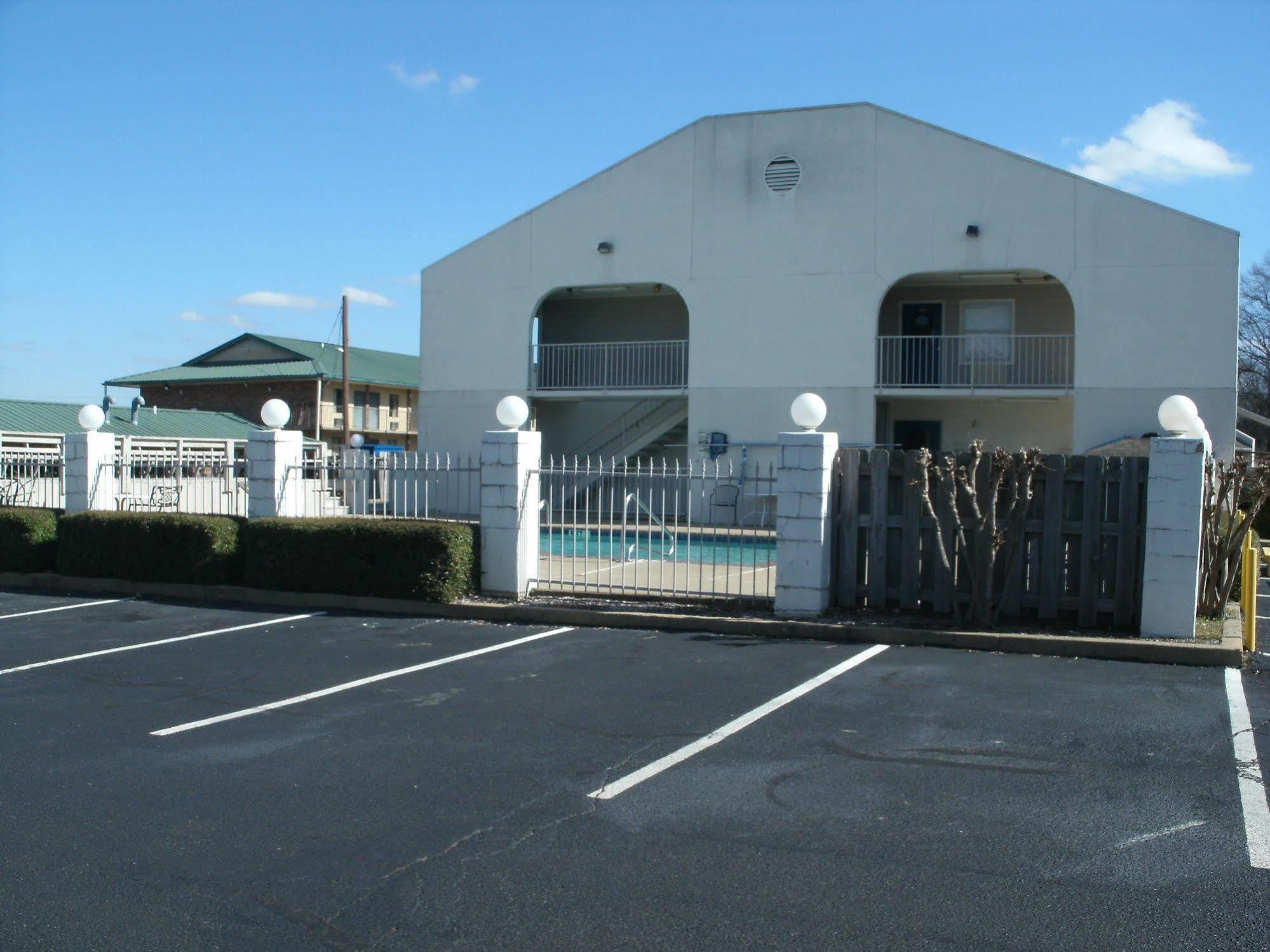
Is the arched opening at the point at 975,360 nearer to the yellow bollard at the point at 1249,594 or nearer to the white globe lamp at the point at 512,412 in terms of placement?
the white globe lamp at the point at 512,412

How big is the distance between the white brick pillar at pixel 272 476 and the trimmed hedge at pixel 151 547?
389 mm

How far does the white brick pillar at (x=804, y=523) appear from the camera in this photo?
10.8 m

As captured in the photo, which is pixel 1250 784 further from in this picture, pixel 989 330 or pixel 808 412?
pixel 989 330

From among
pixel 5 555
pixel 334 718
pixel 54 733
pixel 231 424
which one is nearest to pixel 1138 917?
pixel 334 718

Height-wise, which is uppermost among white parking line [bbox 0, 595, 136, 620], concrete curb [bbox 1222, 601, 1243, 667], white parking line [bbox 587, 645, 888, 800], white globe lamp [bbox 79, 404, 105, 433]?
white globe lamp [bbox 79, 404, 105, 433]

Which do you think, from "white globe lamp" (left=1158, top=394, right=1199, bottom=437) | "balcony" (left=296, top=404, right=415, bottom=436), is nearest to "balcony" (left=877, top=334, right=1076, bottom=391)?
"white globe lamp" (left=1158, top=394, right=1199, bottom=437)

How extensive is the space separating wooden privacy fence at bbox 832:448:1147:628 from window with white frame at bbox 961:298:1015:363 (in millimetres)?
15583

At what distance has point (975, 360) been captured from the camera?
2573cm

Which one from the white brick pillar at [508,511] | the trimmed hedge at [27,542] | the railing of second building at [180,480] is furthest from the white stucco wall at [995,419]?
the trimmed hedge at [27,542]

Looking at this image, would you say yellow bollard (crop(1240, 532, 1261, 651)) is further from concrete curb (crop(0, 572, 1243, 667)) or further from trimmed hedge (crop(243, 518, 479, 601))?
trimmed hedge (crop(243, 518, 479, 601))

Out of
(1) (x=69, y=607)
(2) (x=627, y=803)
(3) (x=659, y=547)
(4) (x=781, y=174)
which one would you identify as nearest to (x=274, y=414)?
(1) (x=69, y=607)

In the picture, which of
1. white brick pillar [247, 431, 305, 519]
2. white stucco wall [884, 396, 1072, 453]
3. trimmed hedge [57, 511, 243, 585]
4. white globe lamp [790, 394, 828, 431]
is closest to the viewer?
white globe lamp [790, 394, 828, 431]

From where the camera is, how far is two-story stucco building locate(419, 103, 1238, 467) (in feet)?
74.7

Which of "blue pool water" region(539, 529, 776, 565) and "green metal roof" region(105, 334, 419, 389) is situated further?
"green metal roof" region(105, 334, 419, 389)
